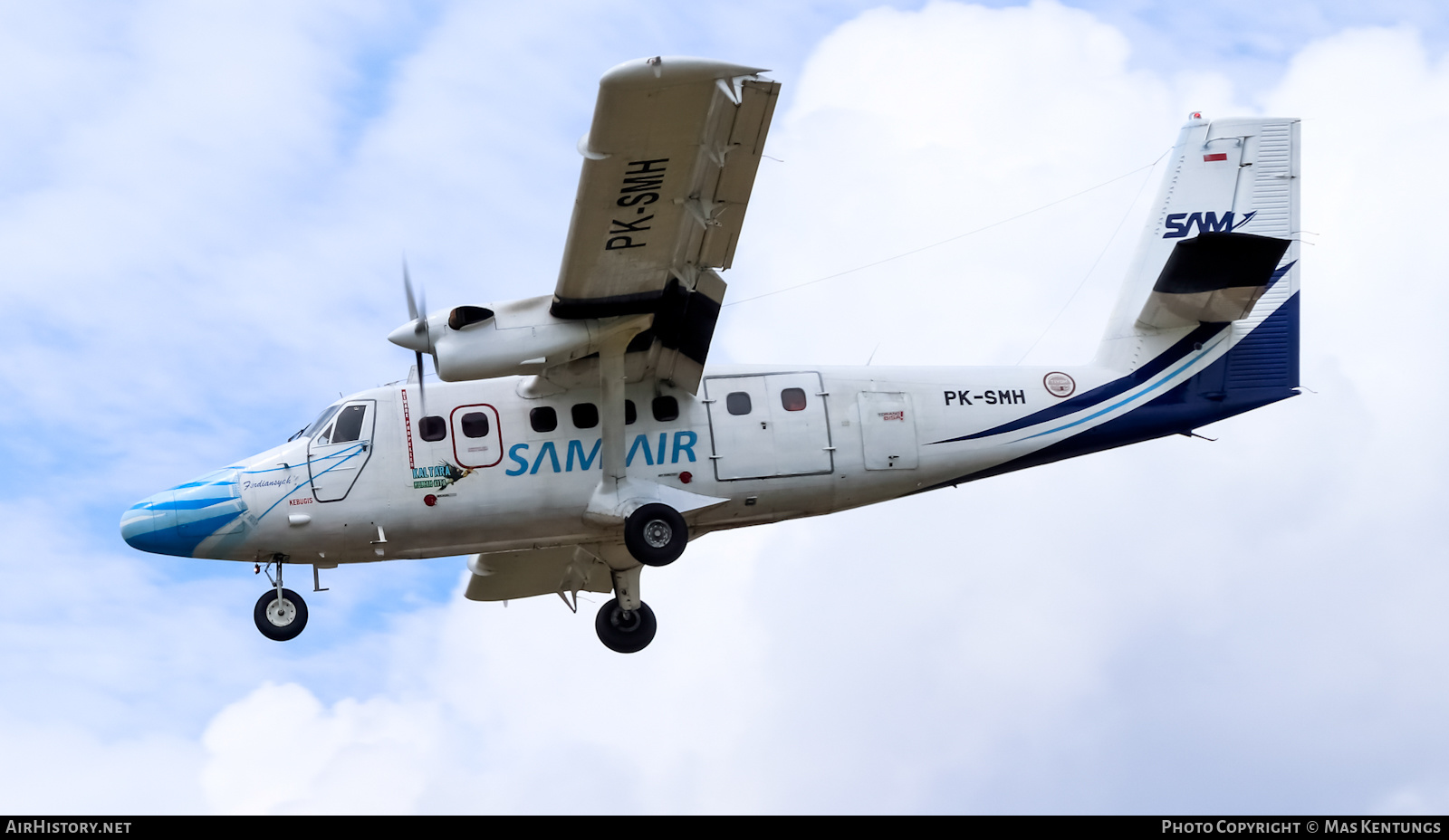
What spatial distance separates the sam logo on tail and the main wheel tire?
1131cm

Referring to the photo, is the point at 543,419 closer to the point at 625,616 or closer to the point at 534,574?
the point at 625,616

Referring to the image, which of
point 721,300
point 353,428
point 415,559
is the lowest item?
A: point 415,559

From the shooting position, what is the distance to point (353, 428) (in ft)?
61.0

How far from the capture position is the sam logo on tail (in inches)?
813

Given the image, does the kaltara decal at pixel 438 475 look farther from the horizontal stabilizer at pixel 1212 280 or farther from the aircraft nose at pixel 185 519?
the horizontal stabilizer at pixel 1212 280

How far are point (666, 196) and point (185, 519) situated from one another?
6.62 m

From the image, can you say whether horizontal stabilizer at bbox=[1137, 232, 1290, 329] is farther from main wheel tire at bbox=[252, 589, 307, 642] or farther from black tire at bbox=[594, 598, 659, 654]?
main wheel tire at bbox=[252, 589, 307, 642]

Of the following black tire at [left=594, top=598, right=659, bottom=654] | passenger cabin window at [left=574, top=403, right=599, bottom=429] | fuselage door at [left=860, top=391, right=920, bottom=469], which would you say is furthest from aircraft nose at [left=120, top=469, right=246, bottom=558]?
fuselage door at [left=860, top=391, right=920, bottom=469]

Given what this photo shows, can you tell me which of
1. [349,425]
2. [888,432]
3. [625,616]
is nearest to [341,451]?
[349,425]

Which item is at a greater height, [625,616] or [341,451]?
[341,451]

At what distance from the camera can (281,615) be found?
18469 mm
